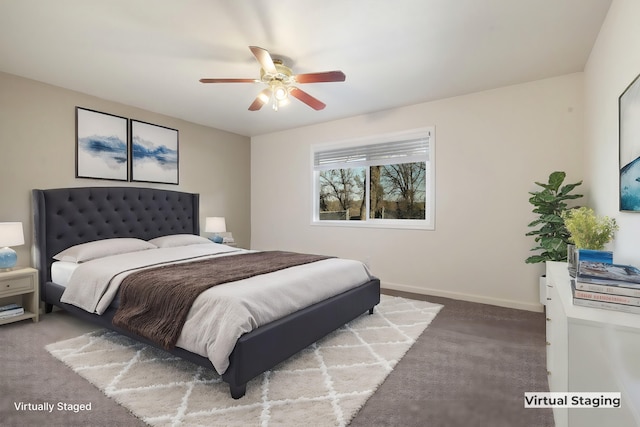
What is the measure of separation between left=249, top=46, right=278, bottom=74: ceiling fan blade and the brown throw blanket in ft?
5.15

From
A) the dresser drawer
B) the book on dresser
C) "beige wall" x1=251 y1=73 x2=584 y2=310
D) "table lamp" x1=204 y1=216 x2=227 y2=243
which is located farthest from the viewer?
"table lamp" x1=204 y1=216 x2=227 y2=243

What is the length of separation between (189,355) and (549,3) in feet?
10.3

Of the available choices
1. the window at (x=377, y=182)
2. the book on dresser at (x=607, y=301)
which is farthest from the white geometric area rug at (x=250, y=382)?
the window at (x=377, y=182)

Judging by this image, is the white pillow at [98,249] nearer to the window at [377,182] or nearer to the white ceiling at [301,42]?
the white ceiling at [301,42]

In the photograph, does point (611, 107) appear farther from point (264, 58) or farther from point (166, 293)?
point (166, 293)

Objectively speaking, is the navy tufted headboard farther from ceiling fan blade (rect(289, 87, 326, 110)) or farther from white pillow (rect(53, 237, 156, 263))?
ceiling fan blade (rect(289, 87, 326, 110))

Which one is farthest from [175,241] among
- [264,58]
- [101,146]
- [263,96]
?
[264,58]

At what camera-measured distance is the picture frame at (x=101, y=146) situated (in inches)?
136

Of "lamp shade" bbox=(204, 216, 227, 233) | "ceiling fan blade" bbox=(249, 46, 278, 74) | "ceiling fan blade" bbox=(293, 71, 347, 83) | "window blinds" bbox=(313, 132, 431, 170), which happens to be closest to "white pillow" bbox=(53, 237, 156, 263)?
"lamp shade" bbox=(204, 216, 227, 233)

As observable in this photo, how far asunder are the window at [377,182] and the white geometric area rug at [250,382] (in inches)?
72.9

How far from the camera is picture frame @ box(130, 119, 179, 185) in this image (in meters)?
3.92

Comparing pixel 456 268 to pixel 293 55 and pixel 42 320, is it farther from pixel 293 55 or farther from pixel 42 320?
pixel 42 320

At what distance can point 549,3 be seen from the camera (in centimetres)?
198

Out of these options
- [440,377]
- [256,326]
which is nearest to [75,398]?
[256,326]
